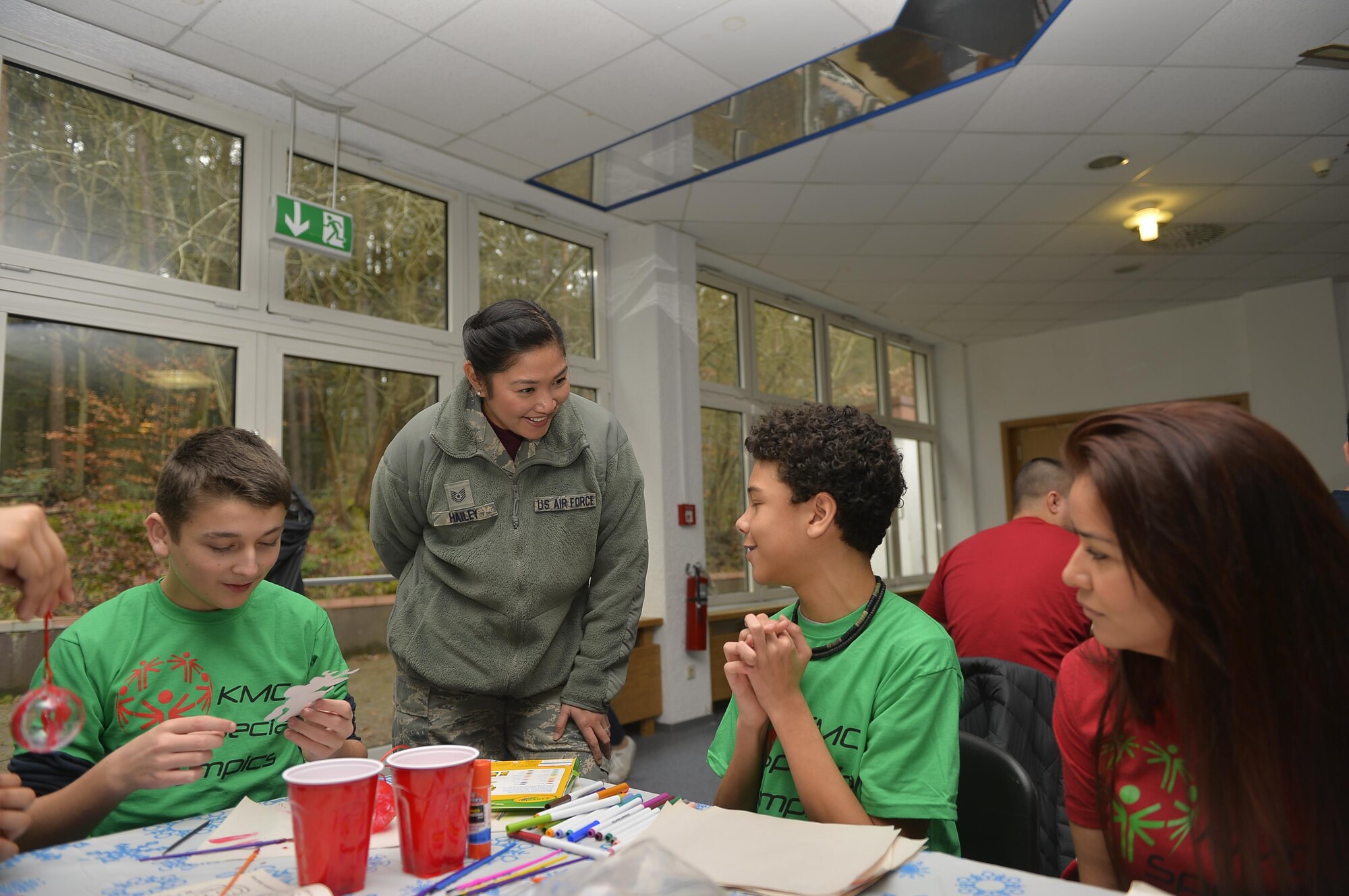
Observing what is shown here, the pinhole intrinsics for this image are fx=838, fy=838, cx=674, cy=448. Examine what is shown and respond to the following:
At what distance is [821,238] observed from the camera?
→ 5309 millimetres

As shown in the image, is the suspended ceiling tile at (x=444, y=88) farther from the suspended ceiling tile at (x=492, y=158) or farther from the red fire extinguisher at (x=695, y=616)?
the red fire extinguisher at (x=695, y=616)

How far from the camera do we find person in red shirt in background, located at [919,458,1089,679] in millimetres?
2330

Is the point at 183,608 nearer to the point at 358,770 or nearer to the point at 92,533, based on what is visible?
the point at 358,770

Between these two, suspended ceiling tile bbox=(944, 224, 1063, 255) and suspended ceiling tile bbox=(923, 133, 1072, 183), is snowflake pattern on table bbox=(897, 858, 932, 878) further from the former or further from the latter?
suspended ceiling tile bbox=(944, 224, 1063, 255)

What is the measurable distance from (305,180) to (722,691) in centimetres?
372

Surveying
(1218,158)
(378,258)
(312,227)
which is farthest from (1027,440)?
(312,227)

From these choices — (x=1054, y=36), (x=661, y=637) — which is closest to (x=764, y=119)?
(x=1054, y=36)

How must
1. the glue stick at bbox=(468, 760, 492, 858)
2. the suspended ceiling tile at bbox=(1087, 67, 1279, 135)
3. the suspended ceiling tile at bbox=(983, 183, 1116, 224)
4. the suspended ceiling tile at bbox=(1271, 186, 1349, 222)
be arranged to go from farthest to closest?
1. the suspended ceiling tile at bbox=(1271, 186, 1349, 222)
2. the suspended ceiling tile at bbox=(983, 183, 1116, 224)
3. the suspended ceiling tile at bbox=(1087, 67, 1279, 135)
4. the glue stick at bbox=(468, 760, 492, 858)

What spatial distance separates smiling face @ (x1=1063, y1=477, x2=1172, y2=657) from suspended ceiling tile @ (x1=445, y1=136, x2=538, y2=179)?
3647mm

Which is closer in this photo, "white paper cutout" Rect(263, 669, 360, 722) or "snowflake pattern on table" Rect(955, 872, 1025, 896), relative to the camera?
"snowflake pattern on table" Rect(955, 872, 1025, 896)

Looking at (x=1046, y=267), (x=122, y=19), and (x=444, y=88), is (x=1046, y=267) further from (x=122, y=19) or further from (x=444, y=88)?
(x=122, y=19)

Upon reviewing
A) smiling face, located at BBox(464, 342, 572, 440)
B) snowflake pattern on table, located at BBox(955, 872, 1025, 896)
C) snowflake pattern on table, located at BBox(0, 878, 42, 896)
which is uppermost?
smiling face, located at BBox(464, 342, 572, 440)

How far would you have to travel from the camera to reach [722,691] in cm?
532

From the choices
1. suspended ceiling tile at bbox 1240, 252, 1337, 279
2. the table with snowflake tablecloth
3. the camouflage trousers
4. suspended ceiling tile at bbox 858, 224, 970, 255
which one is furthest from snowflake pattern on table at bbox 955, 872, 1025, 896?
suspended ceiling tile at bbox 1240, 252, 1337, 279
